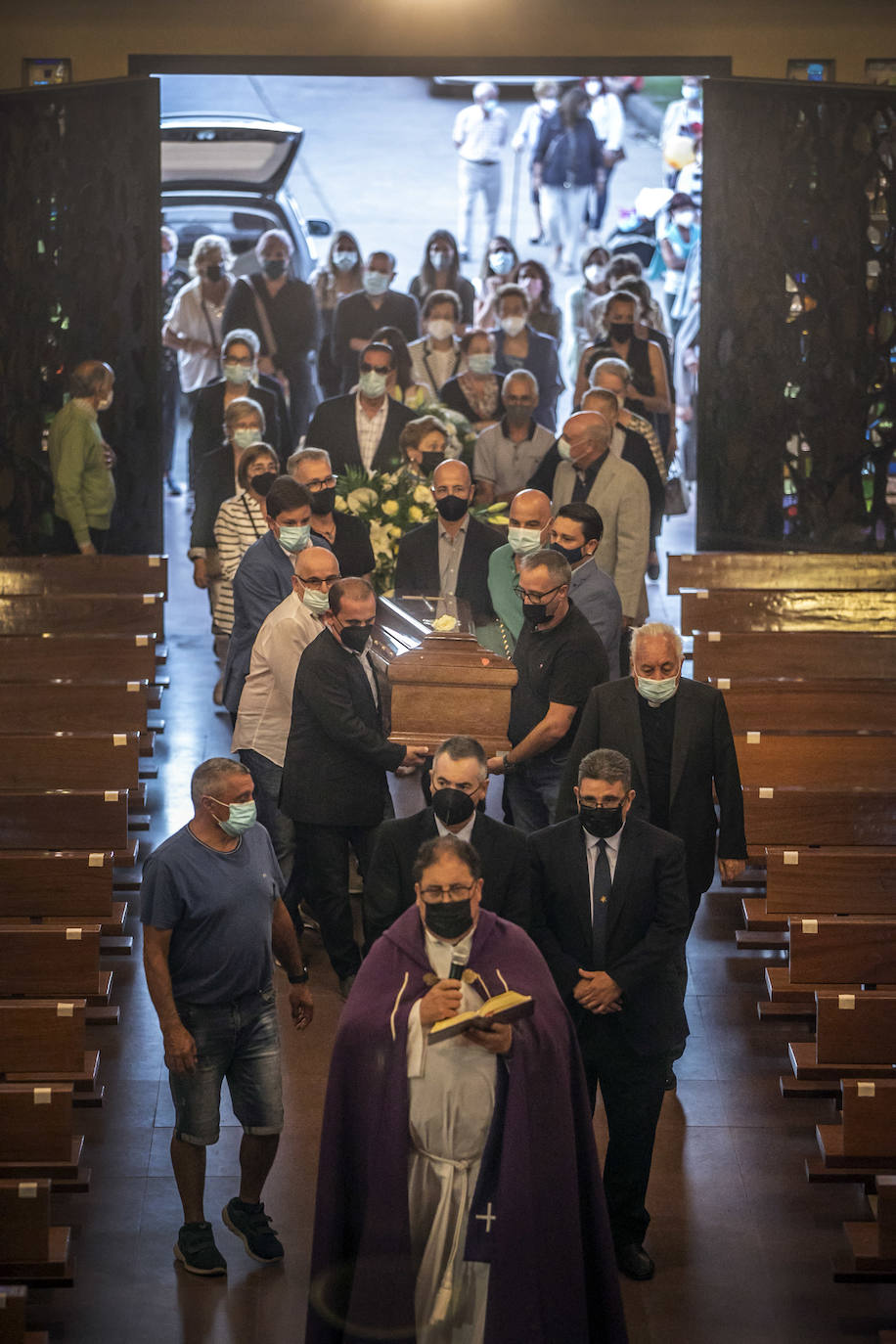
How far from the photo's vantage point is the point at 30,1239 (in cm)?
447

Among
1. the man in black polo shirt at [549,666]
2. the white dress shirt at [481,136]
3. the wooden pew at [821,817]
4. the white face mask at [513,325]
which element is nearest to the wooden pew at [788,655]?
the wooden pew at [821,817]

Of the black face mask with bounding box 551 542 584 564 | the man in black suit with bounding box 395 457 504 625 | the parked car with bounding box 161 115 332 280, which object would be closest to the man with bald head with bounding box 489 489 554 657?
the black face mask with bounding box 551 542 584 564

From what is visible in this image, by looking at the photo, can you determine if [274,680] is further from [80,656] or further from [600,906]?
[600,906]

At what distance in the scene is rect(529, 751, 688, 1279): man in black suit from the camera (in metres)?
4.69

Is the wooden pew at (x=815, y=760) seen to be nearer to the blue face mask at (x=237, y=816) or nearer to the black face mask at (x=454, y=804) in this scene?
the black face mask at (x=454, y=804)

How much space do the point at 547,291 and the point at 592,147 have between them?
15.1 feet

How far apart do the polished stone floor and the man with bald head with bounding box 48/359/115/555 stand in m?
3.55

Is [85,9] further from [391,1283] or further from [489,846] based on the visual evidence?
[391,1283]

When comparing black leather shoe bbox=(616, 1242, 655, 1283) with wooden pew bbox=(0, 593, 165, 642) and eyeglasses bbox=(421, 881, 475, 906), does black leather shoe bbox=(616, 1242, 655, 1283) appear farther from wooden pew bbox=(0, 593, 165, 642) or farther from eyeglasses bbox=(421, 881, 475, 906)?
wooden pew bbox=(0, 593, 165, 642)

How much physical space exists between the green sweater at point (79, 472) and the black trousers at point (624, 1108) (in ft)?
17.4

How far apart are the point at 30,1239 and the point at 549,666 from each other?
2.46 meters

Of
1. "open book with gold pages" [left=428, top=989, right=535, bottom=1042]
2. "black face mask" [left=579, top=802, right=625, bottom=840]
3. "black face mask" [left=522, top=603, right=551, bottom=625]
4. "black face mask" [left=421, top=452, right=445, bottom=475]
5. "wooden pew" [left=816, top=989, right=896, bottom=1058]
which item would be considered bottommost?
"wooden pew" [left=816, top=989, right=896, bottom=1058]

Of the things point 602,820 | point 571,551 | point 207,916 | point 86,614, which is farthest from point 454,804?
point 86,614

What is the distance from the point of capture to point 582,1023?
478 centimetres
